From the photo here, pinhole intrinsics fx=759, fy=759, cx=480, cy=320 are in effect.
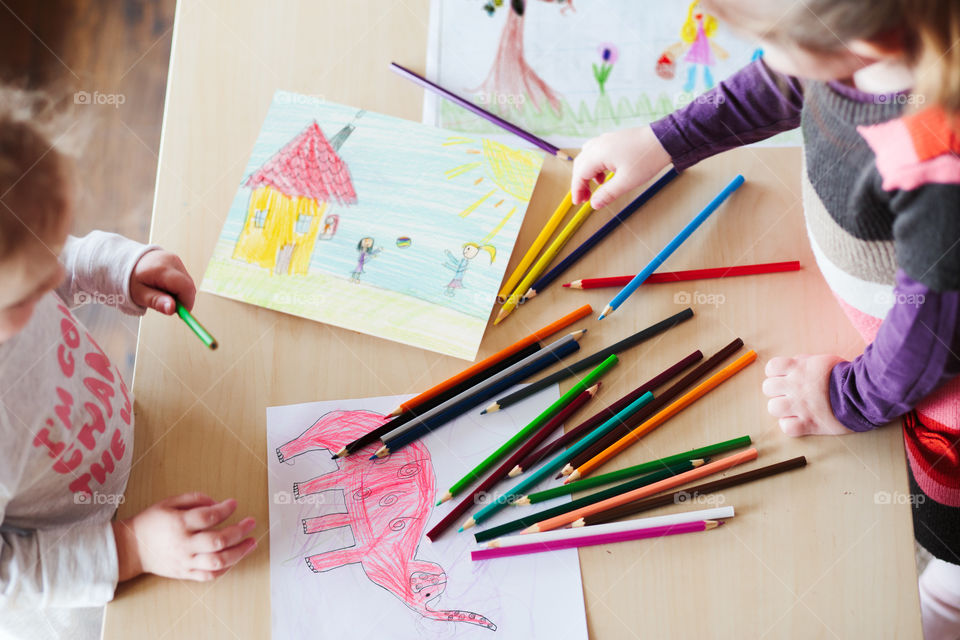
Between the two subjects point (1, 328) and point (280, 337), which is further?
point (280, 337)

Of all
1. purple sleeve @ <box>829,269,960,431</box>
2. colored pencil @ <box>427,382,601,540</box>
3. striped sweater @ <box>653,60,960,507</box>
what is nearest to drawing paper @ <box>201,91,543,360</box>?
colored pencil @ <box>427,382,601,540</box>

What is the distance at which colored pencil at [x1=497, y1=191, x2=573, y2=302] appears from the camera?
77 centimetres

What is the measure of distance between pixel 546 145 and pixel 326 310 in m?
0.30

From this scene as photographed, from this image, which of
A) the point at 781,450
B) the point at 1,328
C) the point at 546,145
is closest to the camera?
the point at 1,328

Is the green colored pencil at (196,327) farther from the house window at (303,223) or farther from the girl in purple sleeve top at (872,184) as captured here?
the girl in purple sleeve top at (872,184)

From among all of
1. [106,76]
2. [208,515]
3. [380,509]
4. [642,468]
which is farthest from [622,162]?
[106,76]

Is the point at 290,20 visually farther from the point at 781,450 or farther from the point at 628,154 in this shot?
the point at 781,450

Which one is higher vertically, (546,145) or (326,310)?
(546,145)

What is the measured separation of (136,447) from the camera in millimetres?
Answer: 722

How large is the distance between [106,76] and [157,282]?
3.86ft

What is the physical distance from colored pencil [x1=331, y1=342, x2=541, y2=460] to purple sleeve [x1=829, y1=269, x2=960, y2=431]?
0.29m

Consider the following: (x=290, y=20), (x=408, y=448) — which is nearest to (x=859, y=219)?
(x=408, y=448)

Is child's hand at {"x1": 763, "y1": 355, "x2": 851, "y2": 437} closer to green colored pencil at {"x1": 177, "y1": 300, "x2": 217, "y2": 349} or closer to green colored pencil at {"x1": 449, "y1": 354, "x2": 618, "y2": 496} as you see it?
green colored pencil at {"x1": 449, "y1": 354, "x2": 618, "y2": 496}

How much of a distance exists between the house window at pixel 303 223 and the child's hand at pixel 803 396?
0.48 m
